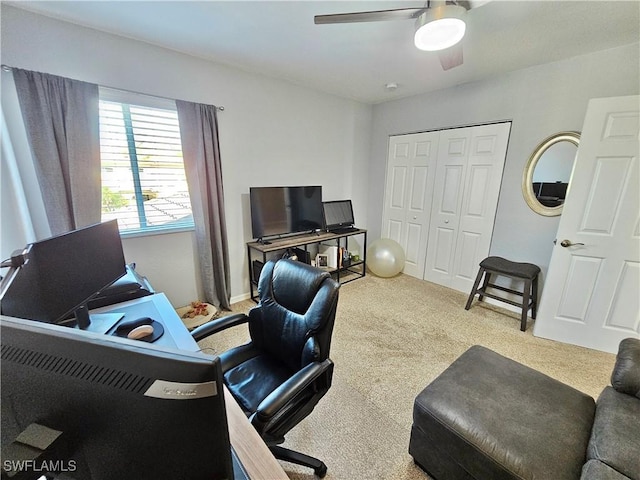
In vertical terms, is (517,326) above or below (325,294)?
below

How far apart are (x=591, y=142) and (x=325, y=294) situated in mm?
2514

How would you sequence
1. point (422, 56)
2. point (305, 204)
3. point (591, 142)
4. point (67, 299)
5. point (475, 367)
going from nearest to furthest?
point (67, 299) < point (475, 367) < point (591, 142) < point (422, 56) < point (305, 204)

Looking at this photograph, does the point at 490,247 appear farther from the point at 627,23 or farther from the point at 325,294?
the point at 325,294

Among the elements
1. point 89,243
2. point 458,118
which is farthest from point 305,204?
point 89,243

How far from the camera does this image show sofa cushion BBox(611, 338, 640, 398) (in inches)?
47.4

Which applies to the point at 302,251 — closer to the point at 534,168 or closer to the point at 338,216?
the point at 338,216

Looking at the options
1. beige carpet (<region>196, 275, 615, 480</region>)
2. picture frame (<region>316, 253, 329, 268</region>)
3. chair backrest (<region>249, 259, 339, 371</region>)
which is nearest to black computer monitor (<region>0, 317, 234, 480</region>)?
chair backrest (<region>249, 259, 339, 371</region>)

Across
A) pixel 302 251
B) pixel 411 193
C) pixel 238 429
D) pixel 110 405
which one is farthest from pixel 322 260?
pixel 110 405

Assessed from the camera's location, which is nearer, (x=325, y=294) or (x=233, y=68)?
(x=325, y=294)

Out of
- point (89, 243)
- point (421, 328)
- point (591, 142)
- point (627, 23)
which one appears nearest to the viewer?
point (89, 243)

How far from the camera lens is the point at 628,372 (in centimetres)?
122

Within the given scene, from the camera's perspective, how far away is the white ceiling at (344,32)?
1666 millimetres

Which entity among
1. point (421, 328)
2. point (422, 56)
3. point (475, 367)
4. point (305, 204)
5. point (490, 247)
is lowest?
point (421, 328)

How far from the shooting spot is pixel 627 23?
1.81 m
